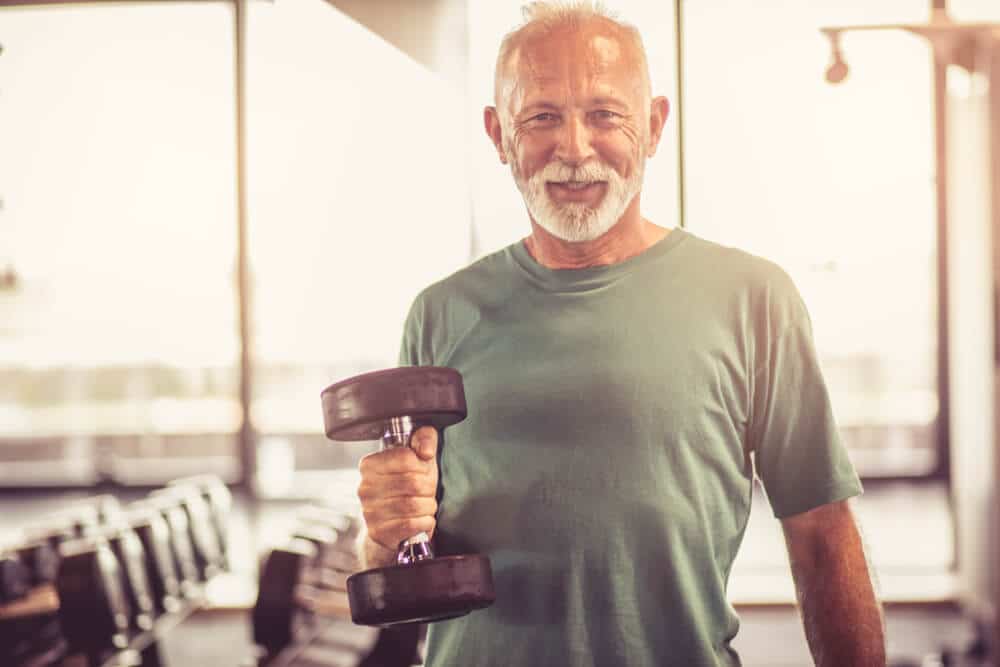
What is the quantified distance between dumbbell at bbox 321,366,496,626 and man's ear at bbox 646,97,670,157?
1.31ft

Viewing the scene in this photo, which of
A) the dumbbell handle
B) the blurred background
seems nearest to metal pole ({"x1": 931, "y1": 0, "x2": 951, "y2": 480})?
the blurred background

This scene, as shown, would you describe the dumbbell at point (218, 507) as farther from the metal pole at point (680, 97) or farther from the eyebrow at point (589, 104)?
the eyebrow at point (589, 104)

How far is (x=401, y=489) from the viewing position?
107 centimetres

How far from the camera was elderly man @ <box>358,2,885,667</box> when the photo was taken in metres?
1.05

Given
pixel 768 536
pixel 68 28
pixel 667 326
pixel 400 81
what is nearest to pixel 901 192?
pixel 768 536

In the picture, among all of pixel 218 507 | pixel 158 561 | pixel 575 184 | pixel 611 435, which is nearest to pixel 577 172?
pixel 575 184

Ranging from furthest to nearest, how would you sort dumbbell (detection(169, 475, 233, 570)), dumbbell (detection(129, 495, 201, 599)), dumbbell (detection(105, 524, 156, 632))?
dumbbell (detection(169, 475, 233, 570)) < dumbbell (detection(129, 495, 201, 599)) < dumbbell (detection(105, 524, 156, 632))

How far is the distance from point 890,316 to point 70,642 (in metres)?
3.75

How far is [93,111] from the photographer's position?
4.64 m

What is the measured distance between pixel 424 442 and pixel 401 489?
0.06 m

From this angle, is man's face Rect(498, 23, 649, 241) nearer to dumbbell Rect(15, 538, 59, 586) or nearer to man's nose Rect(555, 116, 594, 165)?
man's nose Rect(555, 116, 594, 165)

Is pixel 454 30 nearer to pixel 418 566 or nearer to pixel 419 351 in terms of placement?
pixel 419 351

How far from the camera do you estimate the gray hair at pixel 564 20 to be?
1125 millimetres

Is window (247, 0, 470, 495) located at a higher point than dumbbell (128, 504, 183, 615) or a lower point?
higher
